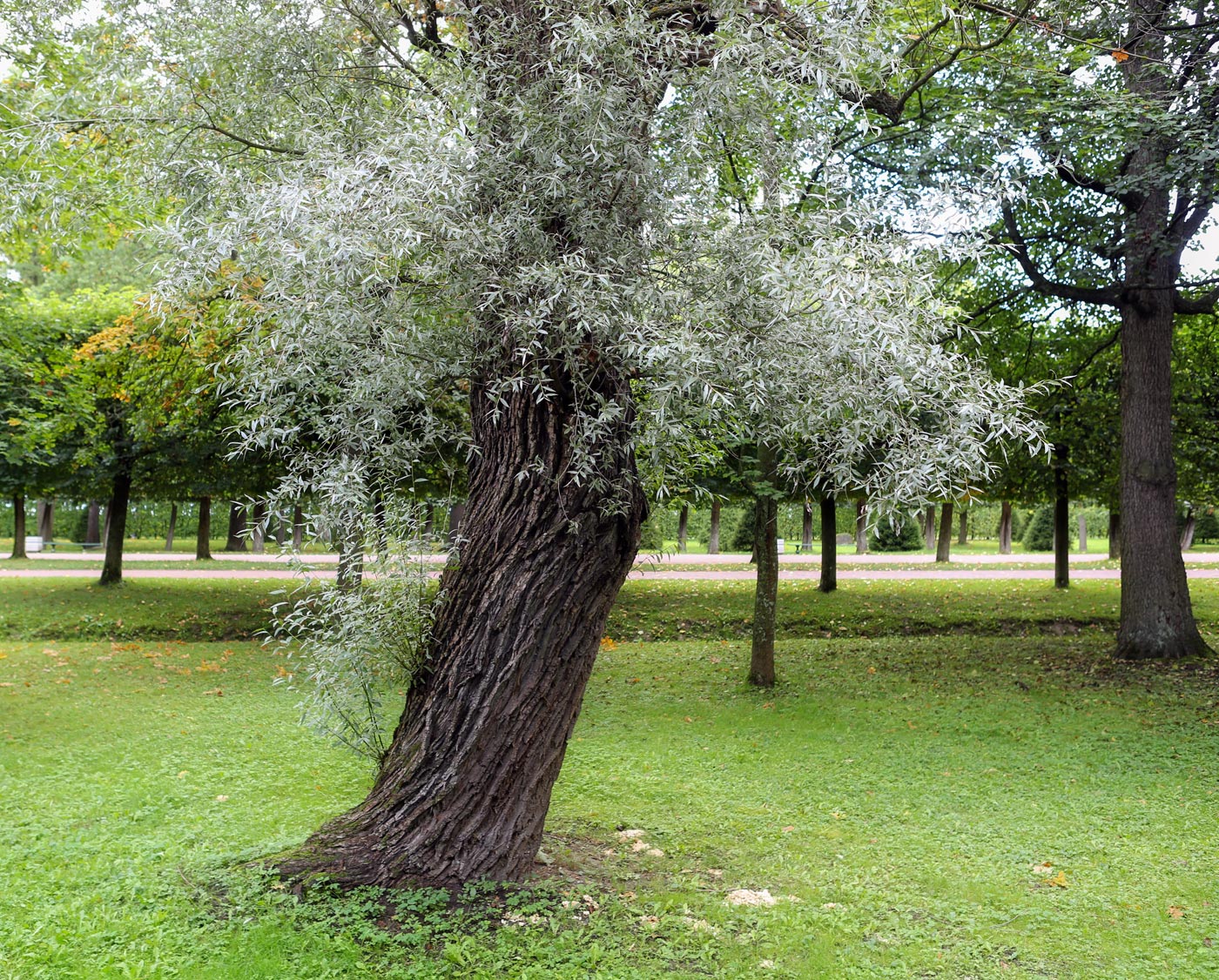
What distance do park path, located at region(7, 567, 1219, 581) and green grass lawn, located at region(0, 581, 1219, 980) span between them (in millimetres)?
6850

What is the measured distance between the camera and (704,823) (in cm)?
626

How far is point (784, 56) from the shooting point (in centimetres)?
438

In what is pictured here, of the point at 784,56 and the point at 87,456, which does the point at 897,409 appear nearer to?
the point at 784,56

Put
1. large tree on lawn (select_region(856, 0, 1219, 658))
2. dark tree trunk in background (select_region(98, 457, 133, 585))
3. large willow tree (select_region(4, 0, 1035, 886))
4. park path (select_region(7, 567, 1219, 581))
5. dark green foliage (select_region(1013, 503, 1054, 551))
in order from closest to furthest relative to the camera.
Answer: large willow tree (select_region(4, 0, 1035, 886)), large tree on lawn (select_region(856, 0, 1219, 658)), dark tree trunk in background (select_region(98, 457, 133, 585)), park path (select_region(7, 567, 1219, 581)), dark green foliage (select_region(1013, 503, 1054, 551))

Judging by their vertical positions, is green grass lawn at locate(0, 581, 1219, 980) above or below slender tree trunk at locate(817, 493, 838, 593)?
below

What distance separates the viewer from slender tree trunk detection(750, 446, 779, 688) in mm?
9508

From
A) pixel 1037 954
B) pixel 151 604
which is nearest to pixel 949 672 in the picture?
pixel 1037 954

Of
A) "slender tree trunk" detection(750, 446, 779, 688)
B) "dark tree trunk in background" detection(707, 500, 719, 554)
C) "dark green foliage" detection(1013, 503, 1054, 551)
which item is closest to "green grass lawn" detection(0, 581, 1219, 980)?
"slender tree trunk" detection(750, 446, 779, 688)

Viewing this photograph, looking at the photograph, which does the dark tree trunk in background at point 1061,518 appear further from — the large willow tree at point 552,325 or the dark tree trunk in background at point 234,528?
the dark tree trunk in background at point 234,528

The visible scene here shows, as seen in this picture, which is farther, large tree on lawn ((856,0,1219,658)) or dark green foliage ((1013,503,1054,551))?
dark green foliage ((1013,503,1054,551))

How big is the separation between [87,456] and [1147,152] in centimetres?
1389

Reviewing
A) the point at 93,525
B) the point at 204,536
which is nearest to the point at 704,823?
the point at 204,536

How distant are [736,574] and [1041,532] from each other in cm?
2054

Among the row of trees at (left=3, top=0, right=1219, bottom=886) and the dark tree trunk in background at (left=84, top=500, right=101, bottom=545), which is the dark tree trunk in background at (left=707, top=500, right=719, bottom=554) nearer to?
the dark tree trunk in background at (left=84, top=500, right=101, bottom=545)
